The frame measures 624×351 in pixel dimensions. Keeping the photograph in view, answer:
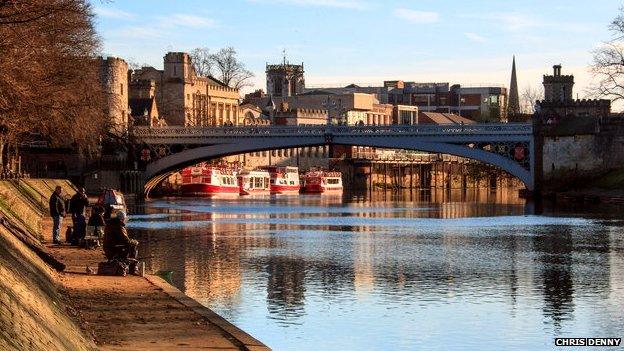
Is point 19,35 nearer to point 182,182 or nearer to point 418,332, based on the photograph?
point 418,332

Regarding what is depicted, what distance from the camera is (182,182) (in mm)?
133500

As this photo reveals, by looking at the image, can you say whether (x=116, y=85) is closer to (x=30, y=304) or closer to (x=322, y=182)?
(x=322, y=182)

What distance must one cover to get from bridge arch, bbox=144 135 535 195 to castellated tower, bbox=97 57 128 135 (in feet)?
20.0

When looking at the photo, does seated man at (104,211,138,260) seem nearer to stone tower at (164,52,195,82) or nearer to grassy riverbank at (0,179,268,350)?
grassy riverbank at (0,179,268,350)

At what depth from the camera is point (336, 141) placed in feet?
359

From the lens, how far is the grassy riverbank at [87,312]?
64.8 ft

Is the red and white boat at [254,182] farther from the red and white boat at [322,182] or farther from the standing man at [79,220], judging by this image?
the standing man at [79,220]

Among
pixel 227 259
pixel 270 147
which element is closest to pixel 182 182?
Answer: pixel 270 147

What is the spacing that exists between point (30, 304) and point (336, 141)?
290ft

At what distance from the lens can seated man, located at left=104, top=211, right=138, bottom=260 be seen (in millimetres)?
32406

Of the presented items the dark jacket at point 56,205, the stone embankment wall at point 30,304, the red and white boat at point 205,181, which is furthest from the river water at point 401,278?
the red and white boat at point 205,181

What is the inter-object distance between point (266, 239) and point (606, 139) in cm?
5823

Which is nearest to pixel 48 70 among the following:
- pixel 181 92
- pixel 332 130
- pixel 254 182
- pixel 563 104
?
pixel 332 130

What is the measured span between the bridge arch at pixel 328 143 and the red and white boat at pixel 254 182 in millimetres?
22752
